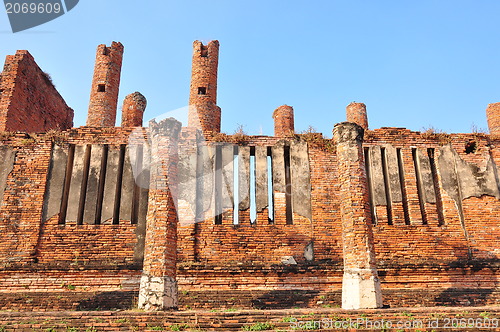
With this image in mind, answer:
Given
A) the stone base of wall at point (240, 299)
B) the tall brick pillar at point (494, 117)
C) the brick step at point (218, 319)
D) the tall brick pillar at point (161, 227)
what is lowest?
the brick step at point (218, 319)

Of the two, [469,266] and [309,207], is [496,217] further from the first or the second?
[309,207]

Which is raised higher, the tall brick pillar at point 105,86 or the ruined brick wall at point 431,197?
the tall brick pillar at point 105,86

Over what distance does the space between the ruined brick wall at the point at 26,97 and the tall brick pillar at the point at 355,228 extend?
8624 millimetres

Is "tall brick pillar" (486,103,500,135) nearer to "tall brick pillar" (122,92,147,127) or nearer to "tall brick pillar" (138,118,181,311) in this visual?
"tall brick pillar" (138,118,181,311)

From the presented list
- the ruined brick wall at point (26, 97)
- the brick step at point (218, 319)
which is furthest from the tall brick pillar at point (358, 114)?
the ruined brick wall at point (26, 97)

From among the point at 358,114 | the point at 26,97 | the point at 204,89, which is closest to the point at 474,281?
the point at 358,114

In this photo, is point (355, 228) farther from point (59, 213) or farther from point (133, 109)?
point (133, 109)

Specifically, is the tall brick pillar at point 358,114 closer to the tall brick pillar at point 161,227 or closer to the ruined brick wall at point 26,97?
the tall brick pillar at point 161,227

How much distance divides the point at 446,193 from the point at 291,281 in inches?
208

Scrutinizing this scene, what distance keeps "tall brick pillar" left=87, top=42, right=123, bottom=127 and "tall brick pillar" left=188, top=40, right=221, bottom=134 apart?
282 cm

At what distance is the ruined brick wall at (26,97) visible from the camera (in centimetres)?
1381

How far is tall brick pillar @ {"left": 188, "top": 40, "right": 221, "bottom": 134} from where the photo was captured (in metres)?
13.2

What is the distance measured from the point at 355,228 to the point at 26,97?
1222 cm

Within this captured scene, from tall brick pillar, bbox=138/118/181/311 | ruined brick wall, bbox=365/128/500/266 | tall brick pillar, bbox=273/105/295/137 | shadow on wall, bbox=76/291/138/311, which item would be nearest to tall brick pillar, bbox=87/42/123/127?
tall brick pillar, bbox=138/118/181/311
